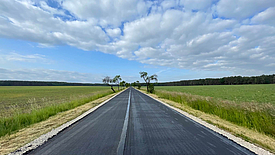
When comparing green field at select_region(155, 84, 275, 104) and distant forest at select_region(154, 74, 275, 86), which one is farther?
distant forest at select_region(154, 74, 275, 86)

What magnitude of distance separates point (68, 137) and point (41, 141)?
0.67 metres

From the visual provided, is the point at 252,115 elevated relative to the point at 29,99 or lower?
elevated

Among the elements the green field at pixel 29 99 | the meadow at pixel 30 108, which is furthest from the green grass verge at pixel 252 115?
the green field at pixel 29 99

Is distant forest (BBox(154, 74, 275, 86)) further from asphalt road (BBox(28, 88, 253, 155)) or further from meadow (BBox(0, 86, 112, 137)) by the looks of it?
asphalt road (BBox(28, 88, 253, 155))

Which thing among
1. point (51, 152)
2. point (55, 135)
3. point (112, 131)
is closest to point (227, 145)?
point (112, 131)

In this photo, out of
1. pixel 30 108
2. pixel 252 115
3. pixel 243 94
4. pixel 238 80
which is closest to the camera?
pixel 252 115

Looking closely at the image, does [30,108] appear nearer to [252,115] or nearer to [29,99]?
[29,99]

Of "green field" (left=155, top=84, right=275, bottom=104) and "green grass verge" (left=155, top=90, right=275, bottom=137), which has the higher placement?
"green grass verge" (left=155, top=90, right=275, bottom=137)

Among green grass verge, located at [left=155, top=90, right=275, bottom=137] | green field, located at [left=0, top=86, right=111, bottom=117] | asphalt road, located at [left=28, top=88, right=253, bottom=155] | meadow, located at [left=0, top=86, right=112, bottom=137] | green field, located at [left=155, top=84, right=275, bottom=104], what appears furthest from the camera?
green field, located at [left=155, top=84, right=275, bottom=104]

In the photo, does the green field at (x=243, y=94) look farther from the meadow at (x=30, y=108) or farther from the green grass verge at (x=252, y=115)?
the meadow at (x=30, y=108)

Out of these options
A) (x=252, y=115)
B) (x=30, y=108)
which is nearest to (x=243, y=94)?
(x=252, y=115)

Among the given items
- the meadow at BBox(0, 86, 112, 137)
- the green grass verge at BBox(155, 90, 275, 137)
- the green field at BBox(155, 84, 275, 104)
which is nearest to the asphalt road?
the green grass verge at BBox(155, 90, 275, 137)

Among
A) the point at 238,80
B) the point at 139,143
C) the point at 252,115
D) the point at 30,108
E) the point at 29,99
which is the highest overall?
the point at 238,80

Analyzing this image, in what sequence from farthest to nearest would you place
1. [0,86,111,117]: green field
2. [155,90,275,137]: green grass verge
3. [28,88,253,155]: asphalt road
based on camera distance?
[0,86,111,117]: green field, [155,90,275,137]: green grass verge, [28,88,253,155]: asphalt road
